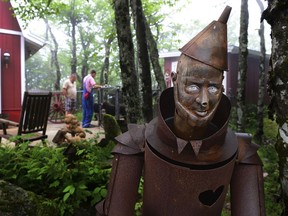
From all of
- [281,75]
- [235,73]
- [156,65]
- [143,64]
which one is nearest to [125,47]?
[143,64]

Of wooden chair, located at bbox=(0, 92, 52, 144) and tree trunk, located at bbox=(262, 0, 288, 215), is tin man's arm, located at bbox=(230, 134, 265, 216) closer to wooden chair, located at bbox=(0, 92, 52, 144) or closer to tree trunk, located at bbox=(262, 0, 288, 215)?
tree trunk, located at bbox=(262, 0, 288, 215)

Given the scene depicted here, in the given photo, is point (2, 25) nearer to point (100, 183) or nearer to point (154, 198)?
point (100, 183)

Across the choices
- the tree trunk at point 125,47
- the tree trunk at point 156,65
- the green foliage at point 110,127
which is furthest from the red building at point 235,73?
the tree trunk at point 125,47

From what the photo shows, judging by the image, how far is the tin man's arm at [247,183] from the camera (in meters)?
1.71

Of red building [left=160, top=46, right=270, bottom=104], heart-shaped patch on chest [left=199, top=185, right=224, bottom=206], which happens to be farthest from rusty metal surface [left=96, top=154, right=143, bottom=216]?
red building [left=160, top=46, right=270, bottom=104]

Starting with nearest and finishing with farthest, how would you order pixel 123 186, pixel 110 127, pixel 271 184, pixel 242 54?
pixel 123 186
pixel 271 184
pixel 110 127
pixel 242 54

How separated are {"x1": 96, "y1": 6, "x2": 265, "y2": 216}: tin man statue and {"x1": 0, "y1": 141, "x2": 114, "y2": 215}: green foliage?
1497mm

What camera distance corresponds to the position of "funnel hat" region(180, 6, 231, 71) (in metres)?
1.47

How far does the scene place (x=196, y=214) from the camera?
161 centimetres

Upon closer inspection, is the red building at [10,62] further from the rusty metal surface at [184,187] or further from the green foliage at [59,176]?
the rusty metal surface at [184,187]

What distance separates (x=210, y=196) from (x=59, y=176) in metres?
2.15

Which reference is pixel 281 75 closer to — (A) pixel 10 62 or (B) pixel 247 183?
(B) pixel 247 183

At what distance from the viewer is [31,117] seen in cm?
547

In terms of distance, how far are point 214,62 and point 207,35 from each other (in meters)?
0.13
